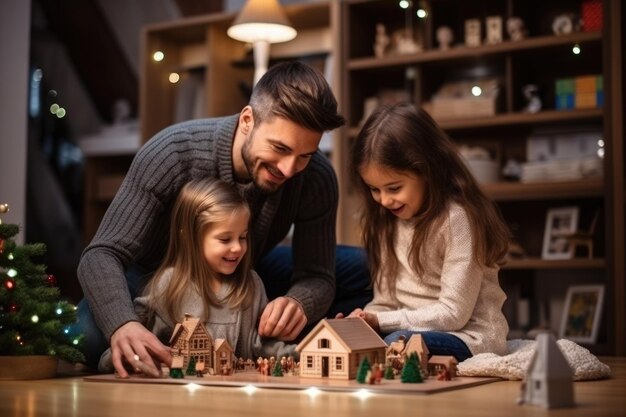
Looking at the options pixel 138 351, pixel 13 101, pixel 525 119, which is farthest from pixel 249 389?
pixel 13 101

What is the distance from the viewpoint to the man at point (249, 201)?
194cm

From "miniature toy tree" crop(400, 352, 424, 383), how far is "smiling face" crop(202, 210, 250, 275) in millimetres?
494

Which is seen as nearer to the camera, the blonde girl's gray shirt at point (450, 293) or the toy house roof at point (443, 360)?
the toy house roof at point (443, 360)

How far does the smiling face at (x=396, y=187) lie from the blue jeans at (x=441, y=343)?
315mm

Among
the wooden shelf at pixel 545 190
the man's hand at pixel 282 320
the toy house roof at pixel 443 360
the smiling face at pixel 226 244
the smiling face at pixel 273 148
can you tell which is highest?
the wooden shelf at pixel 545 190

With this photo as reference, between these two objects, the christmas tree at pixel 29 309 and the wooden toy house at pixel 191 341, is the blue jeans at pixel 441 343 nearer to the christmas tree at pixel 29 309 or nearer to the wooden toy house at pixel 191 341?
the wooden toy house at pixel 191 341

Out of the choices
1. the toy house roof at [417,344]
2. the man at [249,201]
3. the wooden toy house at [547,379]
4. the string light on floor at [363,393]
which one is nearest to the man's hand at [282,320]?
the man at [249,201]

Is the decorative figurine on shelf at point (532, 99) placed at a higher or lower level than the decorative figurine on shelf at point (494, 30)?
lower

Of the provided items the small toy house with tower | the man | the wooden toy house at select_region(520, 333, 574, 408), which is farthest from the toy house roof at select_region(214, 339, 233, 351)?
the wooden toy house at select_region(520, 333, 574, 408)

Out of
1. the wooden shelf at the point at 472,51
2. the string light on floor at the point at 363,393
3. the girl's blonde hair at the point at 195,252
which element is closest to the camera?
the string light on floor at the point at 363,393

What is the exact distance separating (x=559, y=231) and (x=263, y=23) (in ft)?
4.78

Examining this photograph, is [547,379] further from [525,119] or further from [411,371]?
[525,119]

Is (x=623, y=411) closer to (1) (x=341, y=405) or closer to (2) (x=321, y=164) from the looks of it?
(1) (x=341, y=405)

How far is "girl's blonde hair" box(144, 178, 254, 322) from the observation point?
202 centimetres
